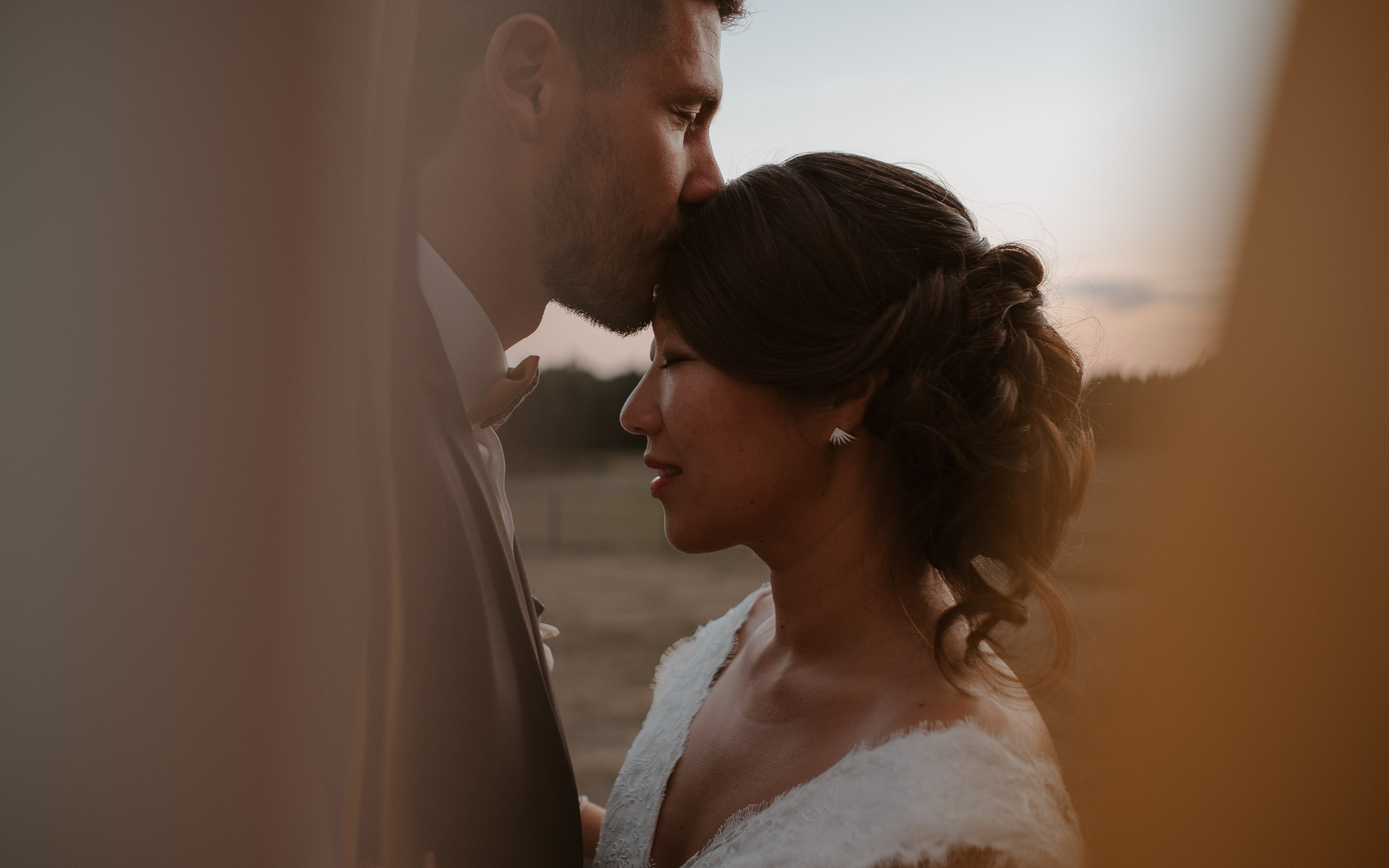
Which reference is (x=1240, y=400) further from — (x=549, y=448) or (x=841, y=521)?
(x=549, y=448)

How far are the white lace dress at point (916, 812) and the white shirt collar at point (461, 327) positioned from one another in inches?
23.4

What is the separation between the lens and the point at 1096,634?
1.06 meters

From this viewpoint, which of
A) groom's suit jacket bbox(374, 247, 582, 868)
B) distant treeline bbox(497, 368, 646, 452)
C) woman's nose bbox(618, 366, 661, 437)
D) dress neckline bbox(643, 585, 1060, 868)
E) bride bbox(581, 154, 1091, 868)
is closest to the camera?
groom's suit jacket bbox(374, 247, 582, 868)

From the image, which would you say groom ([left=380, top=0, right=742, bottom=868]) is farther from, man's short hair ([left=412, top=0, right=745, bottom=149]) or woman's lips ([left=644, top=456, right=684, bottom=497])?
woman's lips ([left=644, top=456, right=684, bottom=497])

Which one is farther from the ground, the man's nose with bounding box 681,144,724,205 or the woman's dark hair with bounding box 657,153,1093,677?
the man's nose with bounding box 681,144,724,205

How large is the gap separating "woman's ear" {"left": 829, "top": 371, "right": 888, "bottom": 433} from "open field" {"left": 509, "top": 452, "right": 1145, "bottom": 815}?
0.30 m

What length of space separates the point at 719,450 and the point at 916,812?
1.55 ft

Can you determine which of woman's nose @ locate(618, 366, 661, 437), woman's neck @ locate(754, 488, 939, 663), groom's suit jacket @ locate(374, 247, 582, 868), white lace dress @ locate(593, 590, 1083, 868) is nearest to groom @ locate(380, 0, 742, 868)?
groom's suit jacket @ locate(374, 247, 582, 868)

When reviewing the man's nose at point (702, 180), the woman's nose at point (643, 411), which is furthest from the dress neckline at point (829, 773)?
the man's nose at point (702, 180)

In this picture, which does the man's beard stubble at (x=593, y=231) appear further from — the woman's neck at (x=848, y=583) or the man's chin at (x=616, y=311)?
the woman's neck at (x=848, y=583)

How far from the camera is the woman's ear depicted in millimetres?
1045

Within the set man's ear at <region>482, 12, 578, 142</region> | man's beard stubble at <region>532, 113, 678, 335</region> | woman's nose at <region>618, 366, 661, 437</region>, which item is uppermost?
man's ear at <region>482, 12, 578, 142</region>

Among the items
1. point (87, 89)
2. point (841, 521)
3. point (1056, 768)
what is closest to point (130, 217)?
point (87, 89)

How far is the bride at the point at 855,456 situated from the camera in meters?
1.00
